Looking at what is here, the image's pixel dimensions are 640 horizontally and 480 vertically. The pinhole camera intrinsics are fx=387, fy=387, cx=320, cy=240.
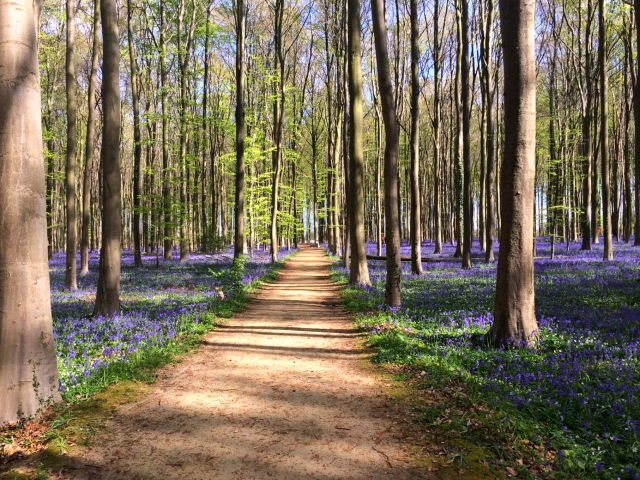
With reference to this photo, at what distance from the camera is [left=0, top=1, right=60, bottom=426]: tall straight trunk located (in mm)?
3805

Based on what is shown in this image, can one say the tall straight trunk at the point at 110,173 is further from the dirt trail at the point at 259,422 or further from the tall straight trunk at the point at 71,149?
the tall straight trunk at the point at 71,149

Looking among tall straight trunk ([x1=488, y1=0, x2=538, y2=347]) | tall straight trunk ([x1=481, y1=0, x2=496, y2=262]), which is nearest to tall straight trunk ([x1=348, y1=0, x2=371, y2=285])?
tall straight trunk ([x1=481, y1=0, x2=496, y2=262])

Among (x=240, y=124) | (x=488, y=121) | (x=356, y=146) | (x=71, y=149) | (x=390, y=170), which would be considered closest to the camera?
(x=390, y=170)

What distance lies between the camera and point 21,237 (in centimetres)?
393

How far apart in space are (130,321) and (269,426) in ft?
16.6

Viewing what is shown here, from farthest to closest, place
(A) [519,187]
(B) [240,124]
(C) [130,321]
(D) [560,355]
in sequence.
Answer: (B) [240,124] → (C) [130,321] → (A) [519,187] → (D) [560,355]

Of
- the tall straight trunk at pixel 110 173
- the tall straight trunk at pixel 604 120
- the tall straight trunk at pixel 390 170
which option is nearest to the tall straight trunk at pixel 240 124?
the tall straight trunk at pixel 110 173

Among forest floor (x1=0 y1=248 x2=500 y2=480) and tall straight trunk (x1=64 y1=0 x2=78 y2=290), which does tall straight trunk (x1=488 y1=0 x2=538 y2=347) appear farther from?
tall straight trunk (x1=64 y1=0 x2=78 y2=290)

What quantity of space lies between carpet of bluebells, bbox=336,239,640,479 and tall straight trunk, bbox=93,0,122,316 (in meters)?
5.69

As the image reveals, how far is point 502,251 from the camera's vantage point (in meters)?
5.88

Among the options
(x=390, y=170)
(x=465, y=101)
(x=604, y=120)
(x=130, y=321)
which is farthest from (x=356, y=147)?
(x=604, y=120)

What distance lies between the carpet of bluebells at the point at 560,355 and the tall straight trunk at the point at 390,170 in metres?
0.68

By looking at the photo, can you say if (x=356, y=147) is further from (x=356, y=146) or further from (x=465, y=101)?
(x=465, y=101)

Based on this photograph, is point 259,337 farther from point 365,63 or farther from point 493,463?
point 365,63
